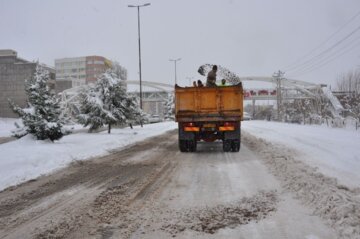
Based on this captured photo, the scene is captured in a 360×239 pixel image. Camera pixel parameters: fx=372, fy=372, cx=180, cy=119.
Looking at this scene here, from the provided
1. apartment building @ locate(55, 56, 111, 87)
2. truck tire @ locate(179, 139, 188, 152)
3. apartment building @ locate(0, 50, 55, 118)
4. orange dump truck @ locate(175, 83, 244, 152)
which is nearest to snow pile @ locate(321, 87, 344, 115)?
orange dump truck @ locate(175, 83, 244, 152)

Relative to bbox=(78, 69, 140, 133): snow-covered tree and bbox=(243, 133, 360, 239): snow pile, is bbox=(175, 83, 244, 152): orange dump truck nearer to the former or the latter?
bbox=(243, 133, 360, 239): snow pile

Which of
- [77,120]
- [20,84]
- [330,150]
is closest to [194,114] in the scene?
[330,150]

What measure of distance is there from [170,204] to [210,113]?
7.78 meters

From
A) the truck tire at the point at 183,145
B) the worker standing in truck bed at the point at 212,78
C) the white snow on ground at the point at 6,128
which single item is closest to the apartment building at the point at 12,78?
the white snow on ground at the point at 6,128

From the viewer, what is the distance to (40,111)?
1611 centimetres

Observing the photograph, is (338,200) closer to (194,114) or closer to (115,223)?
(115,223)

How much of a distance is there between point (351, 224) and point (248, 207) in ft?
5.37

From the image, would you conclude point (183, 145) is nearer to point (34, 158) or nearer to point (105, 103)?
point (34, 158)

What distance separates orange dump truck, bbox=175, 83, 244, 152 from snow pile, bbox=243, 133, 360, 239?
11.5 feet

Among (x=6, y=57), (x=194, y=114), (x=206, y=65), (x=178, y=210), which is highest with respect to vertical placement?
(x=6, y=57)

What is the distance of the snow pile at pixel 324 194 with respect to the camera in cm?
491

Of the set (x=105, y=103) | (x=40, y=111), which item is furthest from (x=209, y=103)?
(x=105, y=103)

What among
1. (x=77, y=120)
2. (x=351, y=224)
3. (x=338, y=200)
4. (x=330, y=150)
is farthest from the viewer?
(x=77, y=120)

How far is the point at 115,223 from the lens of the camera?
5277 mm
